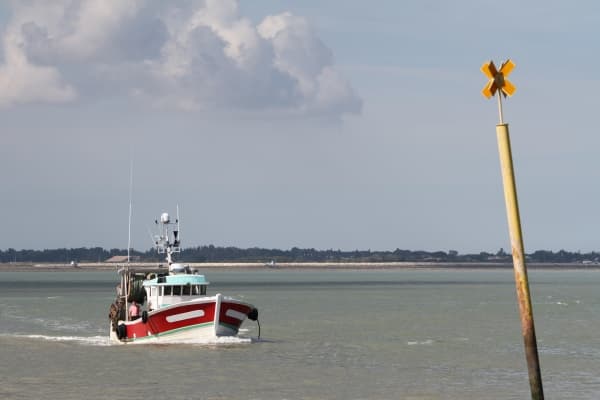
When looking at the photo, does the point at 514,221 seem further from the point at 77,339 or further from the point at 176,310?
the point at 77,339

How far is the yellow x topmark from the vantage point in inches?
928

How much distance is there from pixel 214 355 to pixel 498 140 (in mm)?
30186

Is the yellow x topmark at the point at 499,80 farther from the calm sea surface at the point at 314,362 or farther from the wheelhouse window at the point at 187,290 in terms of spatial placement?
the wheelhouse window at the point at 187,290

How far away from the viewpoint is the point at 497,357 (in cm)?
5294

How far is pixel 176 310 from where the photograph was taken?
177ft

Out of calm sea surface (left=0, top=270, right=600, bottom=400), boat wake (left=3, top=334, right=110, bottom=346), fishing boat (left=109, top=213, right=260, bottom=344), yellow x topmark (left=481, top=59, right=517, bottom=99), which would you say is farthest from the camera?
boat wake (left=3, top=334, right=110, bottom=346)

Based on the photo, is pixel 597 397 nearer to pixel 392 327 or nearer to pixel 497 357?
pixel 497 357

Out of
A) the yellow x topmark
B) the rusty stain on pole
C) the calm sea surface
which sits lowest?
the calm sea surface

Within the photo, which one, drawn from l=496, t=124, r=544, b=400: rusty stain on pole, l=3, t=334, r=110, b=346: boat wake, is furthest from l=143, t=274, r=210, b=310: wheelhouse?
l=496, t=124, r=544, b=400: rusty stain on pole

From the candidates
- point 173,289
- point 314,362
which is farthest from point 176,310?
point 314,362

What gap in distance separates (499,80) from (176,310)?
33190 millimetres

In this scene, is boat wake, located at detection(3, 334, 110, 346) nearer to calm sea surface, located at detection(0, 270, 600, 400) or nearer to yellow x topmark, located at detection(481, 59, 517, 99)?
calm sea surface, located at detection(0, 270, 600, 400)

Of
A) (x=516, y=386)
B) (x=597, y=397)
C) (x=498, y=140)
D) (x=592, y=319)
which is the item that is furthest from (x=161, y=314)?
(x=592, y=319)

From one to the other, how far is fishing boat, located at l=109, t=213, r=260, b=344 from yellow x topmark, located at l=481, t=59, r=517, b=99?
31477 mm
